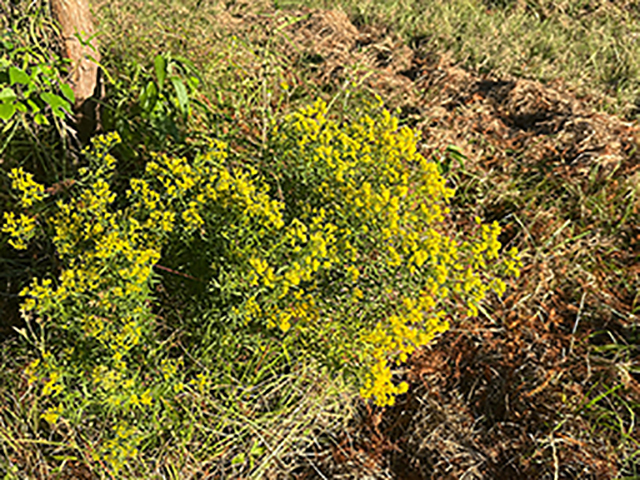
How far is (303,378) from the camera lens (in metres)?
2.26

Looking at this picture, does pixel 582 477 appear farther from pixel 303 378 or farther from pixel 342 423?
pixel 303 378

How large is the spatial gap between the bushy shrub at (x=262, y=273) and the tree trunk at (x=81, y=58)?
893mm

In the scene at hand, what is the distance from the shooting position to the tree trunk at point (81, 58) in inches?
106

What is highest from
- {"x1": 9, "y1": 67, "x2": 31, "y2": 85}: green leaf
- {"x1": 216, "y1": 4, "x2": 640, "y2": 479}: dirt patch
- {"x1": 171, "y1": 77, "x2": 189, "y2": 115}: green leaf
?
{"x1": 9, "y1": 67, "x2": 31, "y2": 85}: green leaf

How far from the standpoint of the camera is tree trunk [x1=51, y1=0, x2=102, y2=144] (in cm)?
268

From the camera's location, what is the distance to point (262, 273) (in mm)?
1861

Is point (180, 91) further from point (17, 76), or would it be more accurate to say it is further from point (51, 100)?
point (17, 76)

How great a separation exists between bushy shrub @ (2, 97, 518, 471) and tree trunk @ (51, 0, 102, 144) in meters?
0.89

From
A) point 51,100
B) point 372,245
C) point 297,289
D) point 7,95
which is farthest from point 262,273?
point 7,95

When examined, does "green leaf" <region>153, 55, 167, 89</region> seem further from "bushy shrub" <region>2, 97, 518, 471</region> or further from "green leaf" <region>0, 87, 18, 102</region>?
"green leaf" <region>0, 87, 18, 102</region>

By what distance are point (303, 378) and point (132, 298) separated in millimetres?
790

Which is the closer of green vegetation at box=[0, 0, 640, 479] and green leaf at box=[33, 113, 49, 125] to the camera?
green vegetation at box=[0, 0, 640, 479]

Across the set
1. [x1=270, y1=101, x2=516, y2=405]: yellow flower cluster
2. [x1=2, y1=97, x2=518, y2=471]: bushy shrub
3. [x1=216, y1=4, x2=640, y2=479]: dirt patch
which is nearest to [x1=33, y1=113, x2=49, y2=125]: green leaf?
[x1=2, y1=97, x2=518, y2=471]: bushy shrub

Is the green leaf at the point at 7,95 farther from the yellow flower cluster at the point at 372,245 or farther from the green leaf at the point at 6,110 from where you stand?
the yellow flower cluster at the point at 372,245
